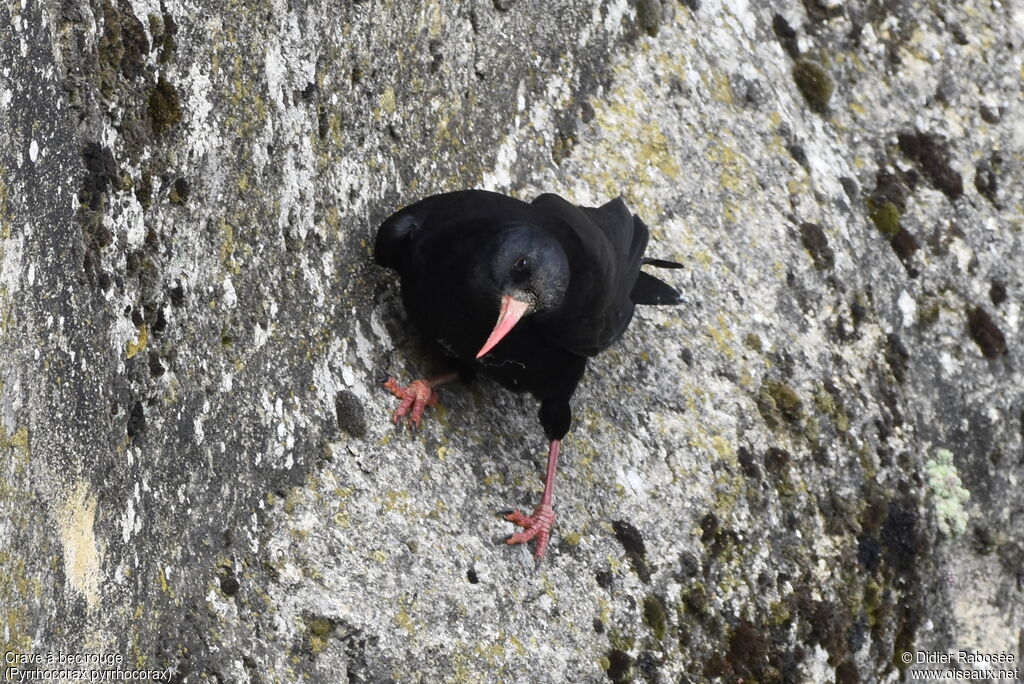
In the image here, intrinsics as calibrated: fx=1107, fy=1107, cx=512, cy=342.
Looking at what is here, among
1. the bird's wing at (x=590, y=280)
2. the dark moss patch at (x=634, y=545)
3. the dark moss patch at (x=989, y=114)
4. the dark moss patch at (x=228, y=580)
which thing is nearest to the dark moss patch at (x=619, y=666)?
the dark moss patch at (x=634, y=545)

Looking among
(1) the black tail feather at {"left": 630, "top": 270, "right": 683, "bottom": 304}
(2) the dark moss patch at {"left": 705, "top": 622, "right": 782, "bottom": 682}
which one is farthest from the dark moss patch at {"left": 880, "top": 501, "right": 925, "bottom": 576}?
(1) the black tail feather at {"left": 630, "top": 270, "right": 683, "bottom": 304}

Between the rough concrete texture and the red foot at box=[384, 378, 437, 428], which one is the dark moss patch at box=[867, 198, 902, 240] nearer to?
the rough concrete texture

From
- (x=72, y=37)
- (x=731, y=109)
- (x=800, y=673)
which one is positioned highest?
(x=731, y=109)

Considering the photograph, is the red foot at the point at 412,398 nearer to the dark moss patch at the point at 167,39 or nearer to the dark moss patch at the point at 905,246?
the dark moss patch at the point at 167,39

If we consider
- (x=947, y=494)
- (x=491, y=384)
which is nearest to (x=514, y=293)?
(x=491, y=384)

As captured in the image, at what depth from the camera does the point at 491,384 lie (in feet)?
20.7

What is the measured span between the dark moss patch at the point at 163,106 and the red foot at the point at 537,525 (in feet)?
8.51

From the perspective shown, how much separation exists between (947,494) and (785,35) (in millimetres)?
3763

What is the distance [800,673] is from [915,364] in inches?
102

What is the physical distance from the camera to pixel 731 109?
805 cm

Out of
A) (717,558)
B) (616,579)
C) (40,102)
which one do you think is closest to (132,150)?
(40,102)

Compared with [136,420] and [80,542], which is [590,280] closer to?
[136,420]

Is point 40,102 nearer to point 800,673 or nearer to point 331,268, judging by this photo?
point 331,268

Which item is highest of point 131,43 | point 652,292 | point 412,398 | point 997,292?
point 997,292
